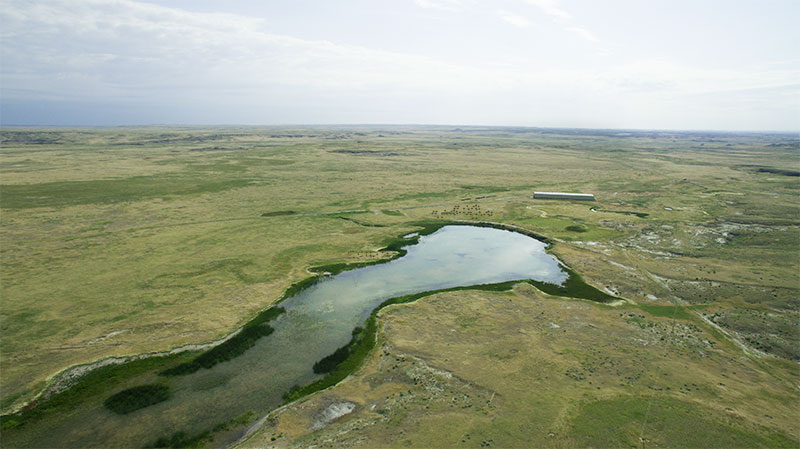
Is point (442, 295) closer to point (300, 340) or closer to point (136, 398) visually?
point (300, 340)

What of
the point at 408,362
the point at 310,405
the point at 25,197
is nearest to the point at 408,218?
the point at 408,362

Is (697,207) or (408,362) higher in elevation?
(697,207)

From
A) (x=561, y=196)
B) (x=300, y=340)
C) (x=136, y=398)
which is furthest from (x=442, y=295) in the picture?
(x=561, y=196)

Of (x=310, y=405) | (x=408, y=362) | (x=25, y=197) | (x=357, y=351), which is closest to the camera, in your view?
(x=310, y=405)

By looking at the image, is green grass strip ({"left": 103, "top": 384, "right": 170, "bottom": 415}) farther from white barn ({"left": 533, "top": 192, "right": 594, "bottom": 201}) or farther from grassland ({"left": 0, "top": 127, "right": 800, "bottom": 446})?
white barn ({"left": 533, "top": 192, "right": 594, "bottom": 201})

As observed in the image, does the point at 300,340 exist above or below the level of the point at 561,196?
below

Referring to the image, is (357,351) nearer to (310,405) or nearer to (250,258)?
(310,405)

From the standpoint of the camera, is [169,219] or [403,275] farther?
[169,219]
